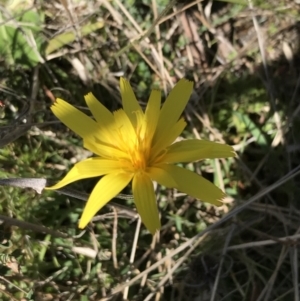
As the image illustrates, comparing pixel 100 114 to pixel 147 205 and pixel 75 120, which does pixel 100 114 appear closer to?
pixel 75 120

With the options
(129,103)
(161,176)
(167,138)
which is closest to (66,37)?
(129,103)

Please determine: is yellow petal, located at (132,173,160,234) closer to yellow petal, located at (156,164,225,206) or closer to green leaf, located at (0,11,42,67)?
yellow petal, located at (156,164,225,206)

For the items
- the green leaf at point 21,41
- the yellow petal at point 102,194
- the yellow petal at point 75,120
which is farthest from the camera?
the green leaf at point 21,41

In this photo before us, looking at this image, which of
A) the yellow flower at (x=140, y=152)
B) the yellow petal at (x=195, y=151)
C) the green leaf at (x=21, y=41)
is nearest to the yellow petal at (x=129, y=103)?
the yellow flower at (x=140, y=152)

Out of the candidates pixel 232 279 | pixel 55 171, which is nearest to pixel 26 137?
pixel 55 171

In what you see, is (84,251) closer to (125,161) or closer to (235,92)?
(125,161)

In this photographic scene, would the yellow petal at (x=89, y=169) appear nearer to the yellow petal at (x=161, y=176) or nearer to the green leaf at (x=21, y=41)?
the yellow petal at (x=161, y=176)
